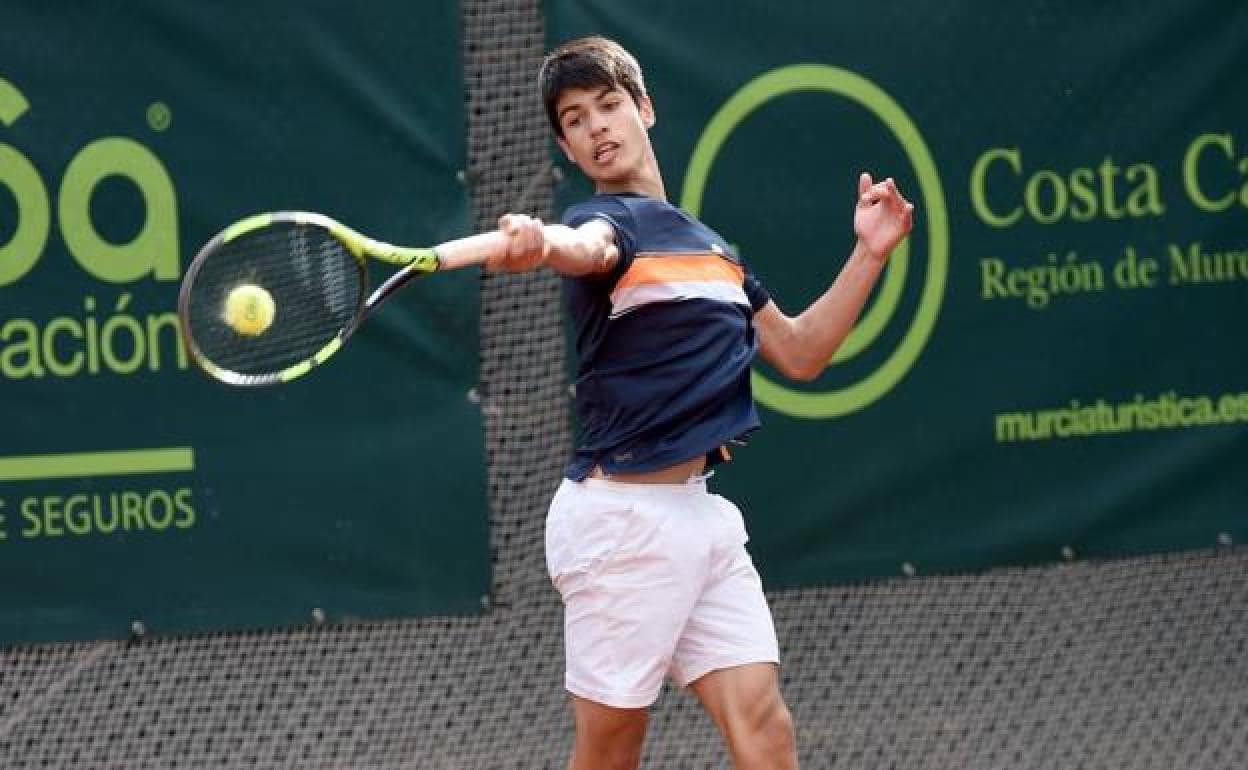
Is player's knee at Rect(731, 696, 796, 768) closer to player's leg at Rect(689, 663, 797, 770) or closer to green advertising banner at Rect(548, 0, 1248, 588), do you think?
player's leg at Rect(689, 663, 797, 770)

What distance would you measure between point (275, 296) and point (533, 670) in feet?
6.96

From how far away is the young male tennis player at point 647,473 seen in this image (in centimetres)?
377

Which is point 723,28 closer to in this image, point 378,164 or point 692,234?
point 378,164

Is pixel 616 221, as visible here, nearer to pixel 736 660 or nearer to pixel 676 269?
pixel 676 269

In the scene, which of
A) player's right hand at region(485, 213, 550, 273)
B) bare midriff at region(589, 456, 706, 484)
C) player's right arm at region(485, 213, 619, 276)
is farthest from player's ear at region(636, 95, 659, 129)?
player's right hand at region(485, 213, 550, 273)

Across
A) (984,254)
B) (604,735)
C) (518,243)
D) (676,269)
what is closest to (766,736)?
(604,735)

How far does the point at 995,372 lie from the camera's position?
5.50 metres

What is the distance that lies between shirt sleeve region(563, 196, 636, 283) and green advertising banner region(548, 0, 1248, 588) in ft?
5.08

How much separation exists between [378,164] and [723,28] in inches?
36.0

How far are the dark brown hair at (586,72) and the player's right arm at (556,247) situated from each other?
12.3 inches

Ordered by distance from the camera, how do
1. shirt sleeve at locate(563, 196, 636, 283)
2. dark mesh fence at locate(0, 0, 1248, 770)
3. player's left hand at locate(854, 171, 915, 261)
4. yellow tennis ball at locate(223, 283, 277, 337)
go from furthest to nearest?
1. dark mesh fence at locate(0, 0, 1248, 770)
2. player's left hand at locate(854, 171, 915, 261)
3. shirt sleeve at locate(563, 196, 636, 283)
4. yellow tennis ball at locate(223, 283, 277, 337)

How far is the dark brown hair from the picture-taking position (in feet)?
12.6

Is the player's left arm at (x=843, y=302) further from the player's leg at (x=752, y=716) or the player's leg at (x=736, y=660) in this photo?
the player's leg at (x=752, y=716)

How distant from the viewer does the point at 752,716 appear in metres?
3.76
